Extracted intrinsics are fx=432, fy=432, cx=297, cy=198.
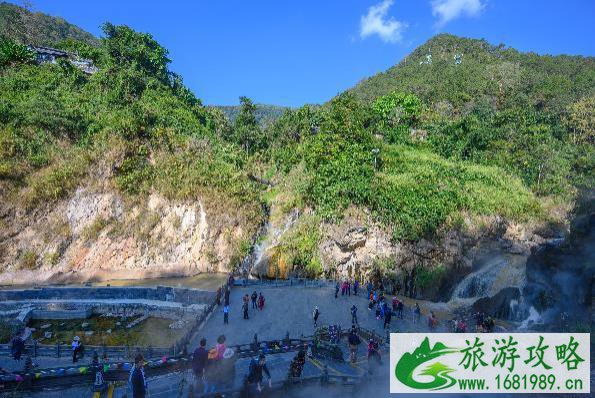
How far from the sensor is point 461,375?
9102 millimetres

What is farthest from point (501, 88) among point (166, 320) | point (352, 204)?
point (166, 320)

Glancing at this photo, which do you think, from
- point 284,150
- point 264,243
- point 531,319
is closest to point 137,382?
point 531,319

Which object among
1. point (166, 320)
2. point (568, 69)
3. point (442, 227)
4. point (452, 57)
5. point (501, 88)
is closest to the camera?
point (166, 320)

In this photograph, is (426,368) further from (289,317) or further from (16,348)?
(16,348)

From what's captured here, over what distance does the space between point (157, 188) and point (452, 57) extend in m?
72.8

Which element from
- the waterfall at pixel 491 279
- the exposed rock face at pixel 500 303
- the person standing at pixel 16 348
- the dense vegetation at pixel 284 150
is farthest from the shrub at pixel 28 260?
the exposed rock face at pixel 500 303

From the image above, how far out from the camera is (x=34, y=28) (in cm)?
8000

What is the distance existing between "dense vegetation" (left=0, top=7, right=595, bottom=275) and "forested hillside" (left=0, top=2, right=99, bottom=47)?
2036cm

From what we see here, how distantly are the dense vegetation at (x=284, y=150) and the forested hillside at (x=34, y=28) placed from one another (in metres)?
20.4

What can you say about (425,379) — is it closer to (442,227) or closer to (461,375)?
(461,375)

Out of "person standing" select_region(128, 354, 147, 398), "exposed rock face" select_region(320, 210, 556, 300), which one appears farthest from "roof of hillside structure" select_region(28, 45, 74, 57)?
"person standing" select_region(128, 354, 147, 398)

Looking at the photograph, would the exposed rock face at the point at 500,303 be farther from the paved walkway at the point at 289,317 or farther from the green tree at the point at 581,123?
the green tree at the point at 581,123

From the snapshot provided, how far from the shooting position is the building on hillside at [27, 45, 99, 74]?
5009cm

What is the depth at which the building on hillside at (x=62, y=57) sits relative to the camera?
5009cm
